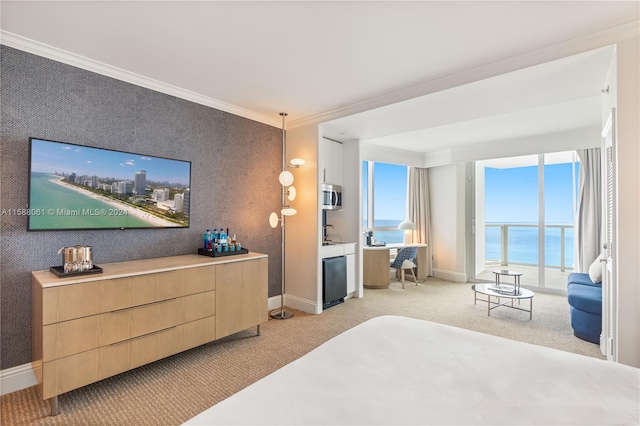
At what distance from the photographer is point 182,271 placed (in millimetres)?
2637

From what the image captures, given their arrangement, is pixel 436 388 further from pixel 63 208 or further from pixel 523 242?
pixel 523 242

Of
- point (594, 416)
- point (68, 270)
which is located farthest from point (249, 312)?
point (594, 416)

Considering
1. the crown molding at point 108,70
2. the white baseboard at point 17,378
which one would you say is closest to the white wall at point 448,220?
the crown molding at point 108,70

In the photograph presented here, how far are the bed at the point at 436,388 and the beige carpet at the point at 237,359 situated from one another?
7.9 inches

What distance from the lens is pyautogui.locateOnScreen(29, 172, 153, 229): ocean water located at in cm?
234

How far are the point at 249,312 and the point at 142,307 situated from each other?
1.07 meters

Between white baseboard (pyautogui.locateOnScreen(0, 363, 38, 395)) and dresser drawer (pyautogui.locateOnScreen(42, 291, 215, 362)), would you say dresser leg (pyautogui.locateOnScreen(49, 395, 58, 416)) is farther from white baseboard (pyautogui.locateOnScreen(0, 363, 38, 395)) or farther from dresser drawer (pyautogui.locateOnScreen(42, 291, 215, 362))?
white baseboard (pyautogui.locateOnScreen(0, 363, 38, 395))

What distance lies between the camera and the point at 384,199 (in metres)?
6.47

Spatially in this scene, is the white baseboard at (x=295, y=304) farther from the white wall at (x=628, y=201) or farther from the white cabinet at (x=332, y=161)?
the white wall at (x=628, y=201)

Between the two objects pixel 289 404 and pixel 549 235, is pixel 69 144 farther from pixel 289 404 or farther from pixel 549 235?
pixel 549 235

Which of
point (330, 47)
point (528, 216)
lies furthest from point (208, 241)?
point (528, 216)

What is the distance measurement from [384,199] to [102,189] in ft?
16.4

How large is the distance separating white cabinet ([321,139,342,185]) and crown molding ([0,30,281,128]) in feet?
4.31

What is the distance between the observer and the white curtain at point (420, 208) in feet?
21.4
